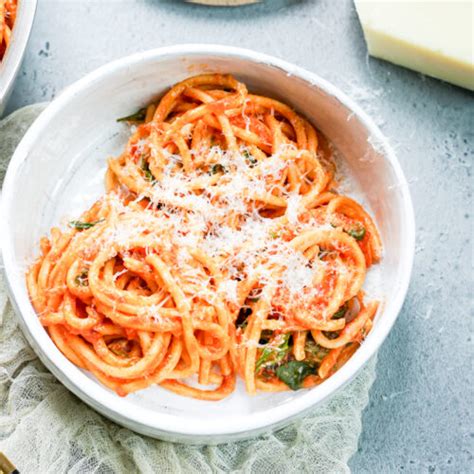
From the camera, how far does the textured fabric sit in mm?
1938

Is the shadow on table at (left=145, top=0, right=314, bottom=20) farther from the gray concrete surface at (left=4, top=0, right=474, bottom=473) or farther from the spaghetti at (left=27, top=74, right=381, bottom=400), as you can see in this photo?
the spaghetti at (left=27, top=74, right=381, bottom=400)

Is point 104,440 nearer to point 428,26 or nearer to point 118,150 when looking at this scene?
point 118,150

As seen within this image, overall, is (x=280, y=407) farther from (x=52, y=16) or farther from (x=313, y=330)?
(x=52, y=16)

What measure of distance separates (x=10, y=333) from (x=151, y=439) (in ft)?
1.22

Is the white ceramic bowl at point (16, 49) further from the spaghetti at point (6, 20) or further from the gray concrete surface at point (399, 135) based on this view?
the gray concrete surface at point (399, 135)

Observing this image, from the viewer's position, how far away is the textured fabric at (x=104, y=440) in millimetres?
1938

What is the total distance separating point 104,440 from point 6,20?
3.05 ft

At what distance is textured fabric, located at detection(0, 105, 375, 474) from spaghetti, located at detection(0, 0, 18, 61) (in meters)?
0.53

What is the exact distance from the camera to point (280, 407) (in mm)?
1795

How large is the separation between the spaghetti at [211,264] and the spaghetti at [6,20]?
354mm

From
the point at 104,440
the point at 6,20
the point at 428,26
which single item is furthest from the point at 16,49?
the point at 428,26

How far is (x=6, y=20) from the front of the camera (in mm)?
2062

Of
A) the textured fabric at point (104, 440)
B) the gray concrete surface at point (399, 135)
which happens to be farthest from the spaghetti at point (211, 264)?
the gray concrete surface at point (399, 135)

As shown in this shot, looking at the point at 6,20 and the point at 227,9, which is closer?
the point at 6,20
